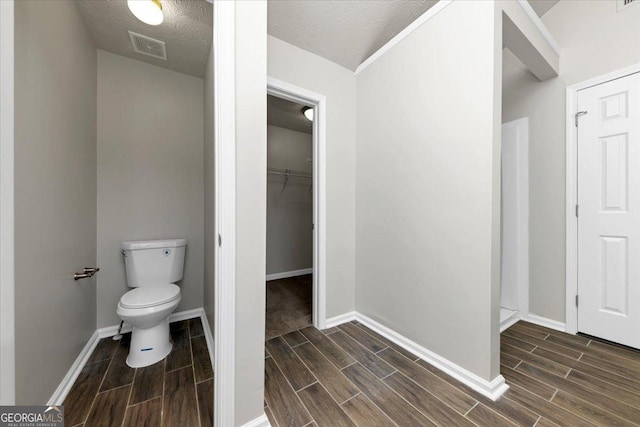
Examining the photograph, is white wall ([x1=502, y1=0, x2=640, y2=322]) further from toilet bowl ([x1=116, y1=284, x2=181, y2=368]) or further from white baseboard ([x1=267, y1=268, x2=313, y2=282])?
toilet bowl ([x1=116, y1=284, x2=181, y2=368])

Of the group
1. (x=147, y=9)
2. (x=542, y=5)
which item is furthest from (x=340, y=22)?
(x=542, y=5)

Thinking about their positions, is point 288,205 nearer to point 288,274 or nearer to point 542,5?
point 288,274

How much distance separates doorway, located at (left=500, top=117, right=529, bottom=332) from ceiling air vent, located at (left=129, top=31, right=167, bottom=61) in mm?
3264

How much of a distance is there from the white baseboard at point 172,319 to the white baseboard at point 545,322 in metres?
3.17

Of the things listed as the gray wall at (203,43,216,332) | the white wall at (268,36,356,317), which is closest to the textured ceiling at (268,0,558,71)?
the white wall at (268,36,356,317)

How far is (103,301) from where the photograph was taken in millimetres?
1917

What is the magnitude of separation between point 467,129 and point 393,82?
2.63ft

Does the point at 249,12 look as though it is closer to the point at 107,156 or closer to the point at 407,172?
the point at 407,172

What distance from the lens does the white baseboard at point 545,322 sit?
1.97 m

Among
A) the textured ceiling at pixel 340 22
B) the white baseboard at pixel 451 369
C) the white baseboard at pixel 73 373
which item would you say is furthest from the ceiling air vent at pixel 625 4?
the white baseboard at pixel 73 373

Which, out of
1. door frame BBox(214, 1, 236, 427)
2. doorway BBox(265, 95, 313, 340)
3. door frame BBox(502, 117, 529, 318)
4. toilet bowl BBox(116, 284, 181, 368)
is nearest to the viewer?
door frame BBox(214, 1, 236, 427)

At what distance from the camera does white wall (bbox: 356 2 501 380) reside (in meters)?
1.32

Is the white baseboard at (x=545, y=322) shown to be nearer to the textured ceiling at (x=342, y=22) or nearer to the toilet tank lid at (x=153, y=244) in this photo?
the textured ceiling at (x=342, y=22)

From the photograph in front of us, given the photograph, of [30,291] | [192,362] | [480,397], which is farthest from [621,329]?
[30,291]
